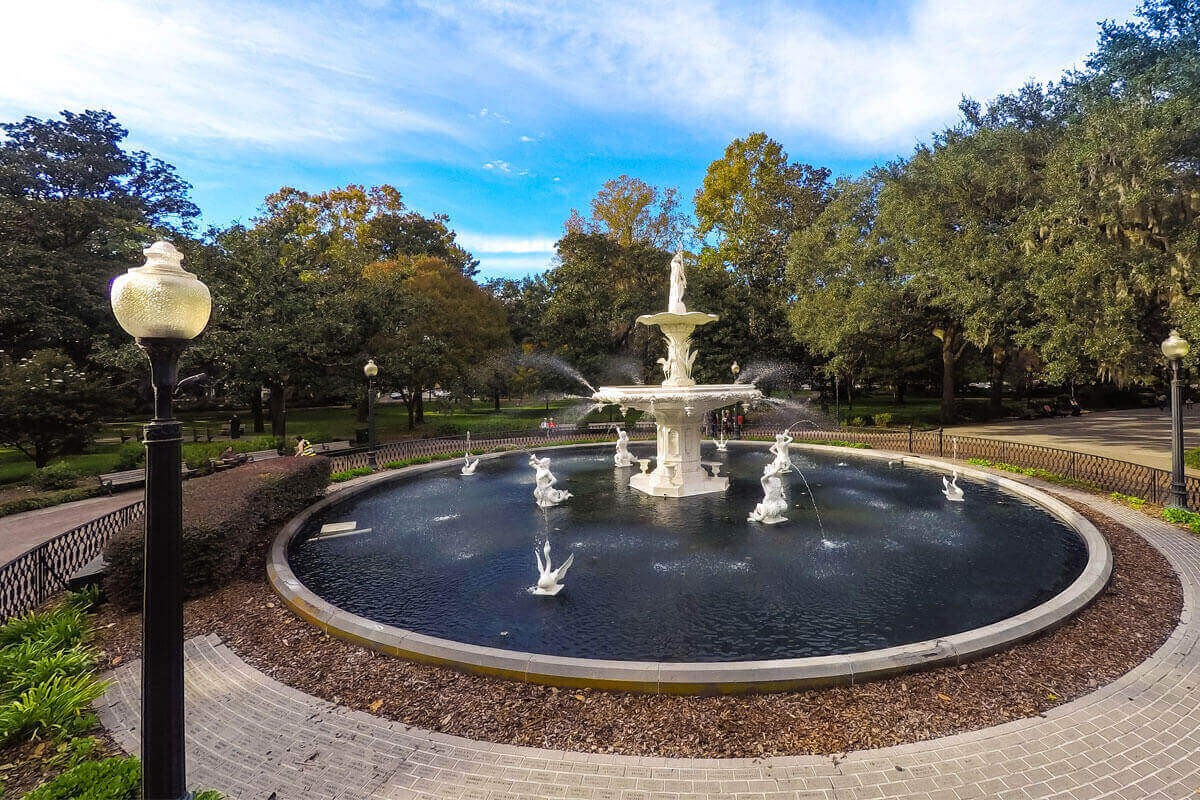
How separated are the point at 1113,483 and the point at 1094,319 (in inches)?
294

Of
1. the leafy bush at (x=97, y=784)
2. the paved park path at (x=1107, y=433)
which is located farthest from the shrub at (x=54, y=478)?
the paved park path at (x=1107, y=433)

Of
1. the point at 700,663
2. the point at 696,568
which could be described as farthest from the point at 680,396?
the point at 700,663

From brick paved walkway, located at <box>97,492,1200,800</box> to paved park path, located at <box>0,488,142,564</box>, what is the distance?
9.59m

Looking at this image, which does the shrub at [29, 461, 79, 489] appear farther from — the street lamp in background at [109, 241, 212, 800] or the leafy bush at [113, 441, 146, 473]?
the street lamp in background at [109, 241, 212, 800]

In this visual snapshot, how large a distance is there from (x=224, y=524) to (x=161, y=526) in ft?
24.4

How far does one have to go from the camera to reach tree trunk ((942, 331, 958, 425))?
31531 millimetres

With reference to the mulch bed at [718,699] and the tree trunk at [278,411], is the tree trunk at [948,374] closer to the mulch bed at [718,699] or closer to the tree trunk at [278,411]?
the mulch bed at [718,699]

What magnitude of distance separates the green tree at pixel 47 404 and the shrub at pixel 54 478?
2.41 m

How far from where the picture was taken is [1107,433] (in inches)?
1085

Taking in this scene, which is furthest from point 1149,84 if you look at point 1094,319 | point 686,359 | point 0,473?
point 0,473

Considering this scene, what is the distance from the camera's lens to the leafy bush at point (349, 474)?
1773 centimetres

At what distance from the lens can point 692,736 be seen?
5.33 m

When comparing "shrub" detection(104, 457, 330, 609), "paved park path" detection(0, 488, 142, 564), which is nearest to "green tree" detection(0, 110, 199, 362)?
"paved park path" detection(0, 488, 142, 564)

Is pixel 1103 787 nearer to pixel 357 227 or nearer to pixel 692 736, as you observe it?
pixel 692 736
